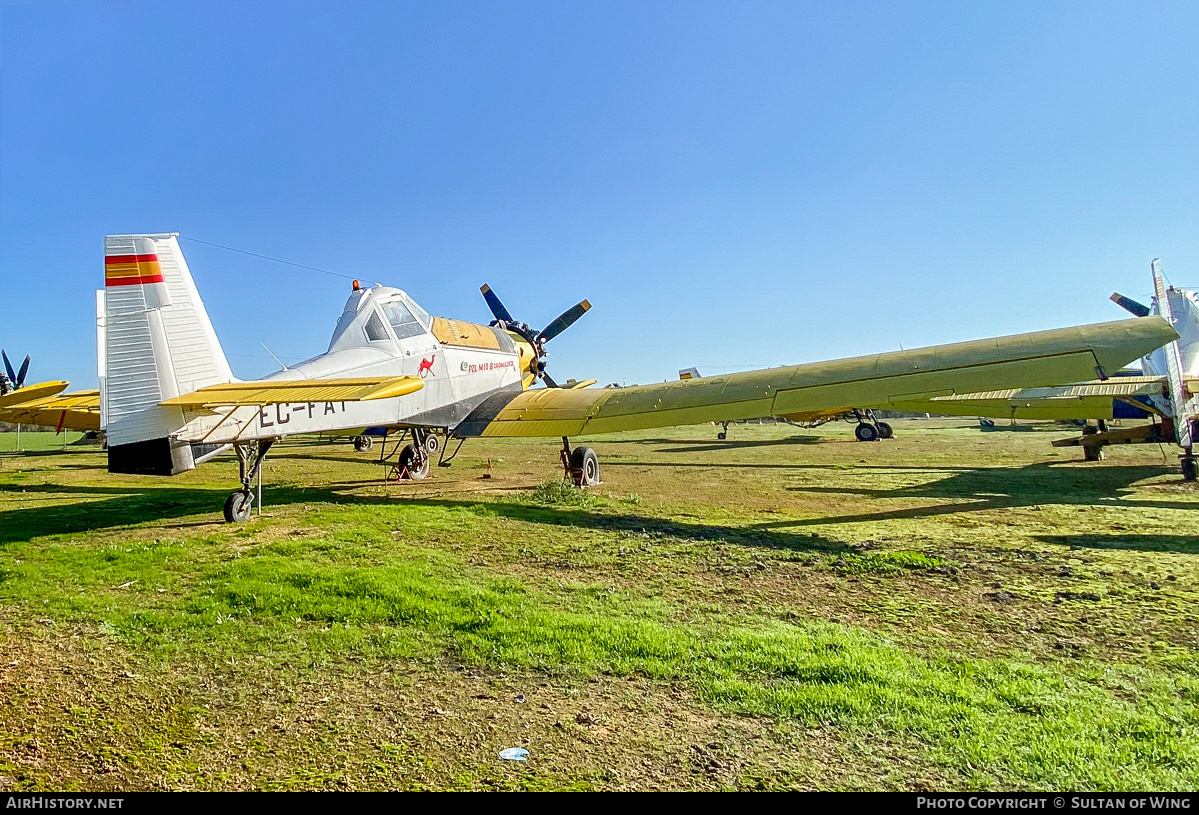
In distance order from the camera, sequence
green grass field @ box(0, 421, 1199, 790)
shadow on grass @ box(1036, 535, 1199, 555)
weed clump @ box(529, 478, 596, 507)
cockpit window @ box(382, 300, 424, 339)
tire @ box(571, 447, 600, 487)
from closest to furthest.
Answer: green grass field @ box(0, 421, 1199, 790) → shadow on grass @ box(1036, 535, 1199, 555) → weed clump @ box(529, 478, 596, 507) → cockpit window @ box(382, 300, 424, 339) → tire @ box(571, 447, 600, 487)

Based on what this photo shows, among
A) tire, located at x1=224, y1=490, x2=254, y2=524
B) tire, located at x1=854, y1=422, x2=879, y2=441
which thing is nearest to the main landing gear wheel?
tire, located at x1=854, y1=422, x2=879, y2=441

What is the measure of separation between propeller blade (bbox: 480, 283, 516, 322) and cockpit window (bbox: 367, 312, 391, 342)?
281 inches

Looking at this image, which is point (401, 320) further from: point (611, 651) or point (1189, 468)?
point (1189, 468)

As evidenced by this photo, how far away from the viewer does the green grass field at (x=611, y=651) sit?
282cm

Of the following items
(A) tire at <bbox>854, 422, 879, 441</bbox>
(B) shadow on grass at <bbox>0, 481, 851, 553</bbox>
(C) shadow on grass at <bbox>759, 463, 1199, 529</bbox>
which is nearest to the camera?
(B) shadow on grass at <bbox>0, 481, 851, 553</bbox>

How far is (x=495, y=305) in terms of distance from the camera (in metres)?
20.0

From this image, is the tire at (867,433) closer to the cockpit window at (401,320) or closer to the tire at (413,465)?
the tire at (413,465)

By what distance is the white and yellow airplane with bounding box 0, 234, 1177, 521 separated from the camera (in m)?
7.66

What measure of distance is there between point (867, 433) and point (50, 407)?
27.4 m

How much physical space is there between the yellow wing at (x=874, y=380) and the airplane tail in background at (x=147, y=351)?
5.58 meters

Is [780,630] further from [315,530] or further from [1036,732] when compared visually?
[315,530]

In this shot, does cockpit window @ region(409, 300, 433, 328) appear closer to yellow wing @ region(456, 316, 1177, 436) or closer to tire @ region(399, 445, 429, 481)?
yellow wing @ region(456, 316, 1177, 436)

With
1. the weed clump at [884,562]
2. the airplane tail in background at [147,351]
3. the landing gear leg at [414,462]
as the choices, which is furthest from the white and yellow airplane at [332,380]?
the landing gear leg at [414,462]

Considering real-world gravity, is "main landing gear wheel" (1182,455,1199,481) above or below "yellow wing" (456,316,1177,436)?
below
